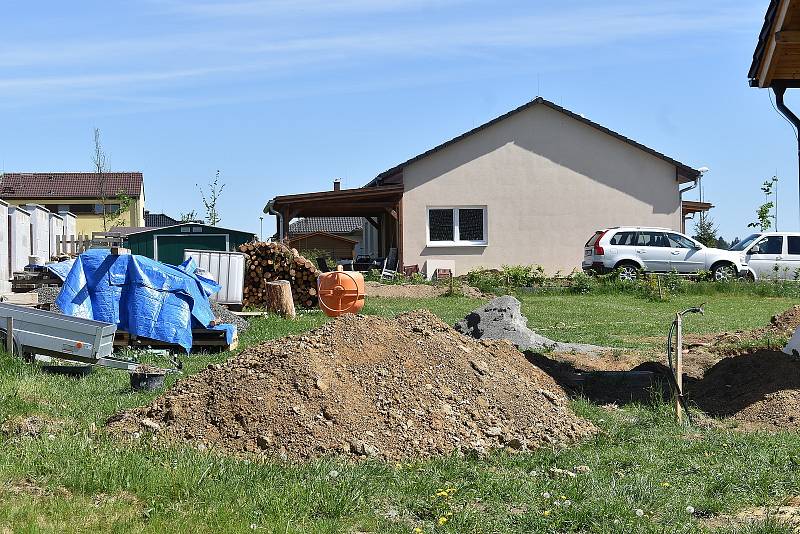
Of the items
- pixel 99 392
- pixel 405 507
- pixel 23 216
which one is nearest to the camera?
pixel 405 507

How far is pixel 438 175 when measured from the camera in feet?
107

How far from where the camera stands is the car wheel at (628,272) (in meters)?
26.6

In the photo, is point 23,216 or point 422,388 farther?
point 23,216

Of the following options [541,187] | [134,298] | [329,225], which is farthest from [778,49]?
[329,225]

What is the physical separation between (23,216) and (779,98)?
72.8 feet

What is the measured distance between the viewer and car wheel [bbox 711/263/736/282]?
27500mm

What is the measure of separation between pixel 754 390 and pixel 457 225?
23.3m

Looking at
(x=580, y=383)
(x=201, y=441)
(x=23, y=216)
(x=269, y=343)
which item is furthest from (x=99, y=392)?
(x=23, y=216)

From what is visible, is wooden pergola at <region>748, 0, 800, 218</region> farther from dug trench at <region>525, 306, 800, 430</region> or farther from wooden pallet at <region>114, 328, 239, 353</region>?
wooden pallet at <region>114, 328, 239, 353</region>

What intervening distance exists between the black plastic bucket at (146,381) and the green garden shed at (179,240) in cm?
2803

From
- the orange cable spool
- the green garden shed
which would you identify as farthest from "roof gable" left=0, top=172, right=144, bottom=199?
the orange cable spool

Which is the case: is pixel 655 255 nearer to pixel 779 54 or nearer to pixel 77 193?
pixel 779 54

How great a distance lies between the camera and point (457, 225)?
32844 mm

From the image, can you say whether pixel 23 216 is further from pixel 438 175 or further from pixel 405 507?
pixel 405 507
